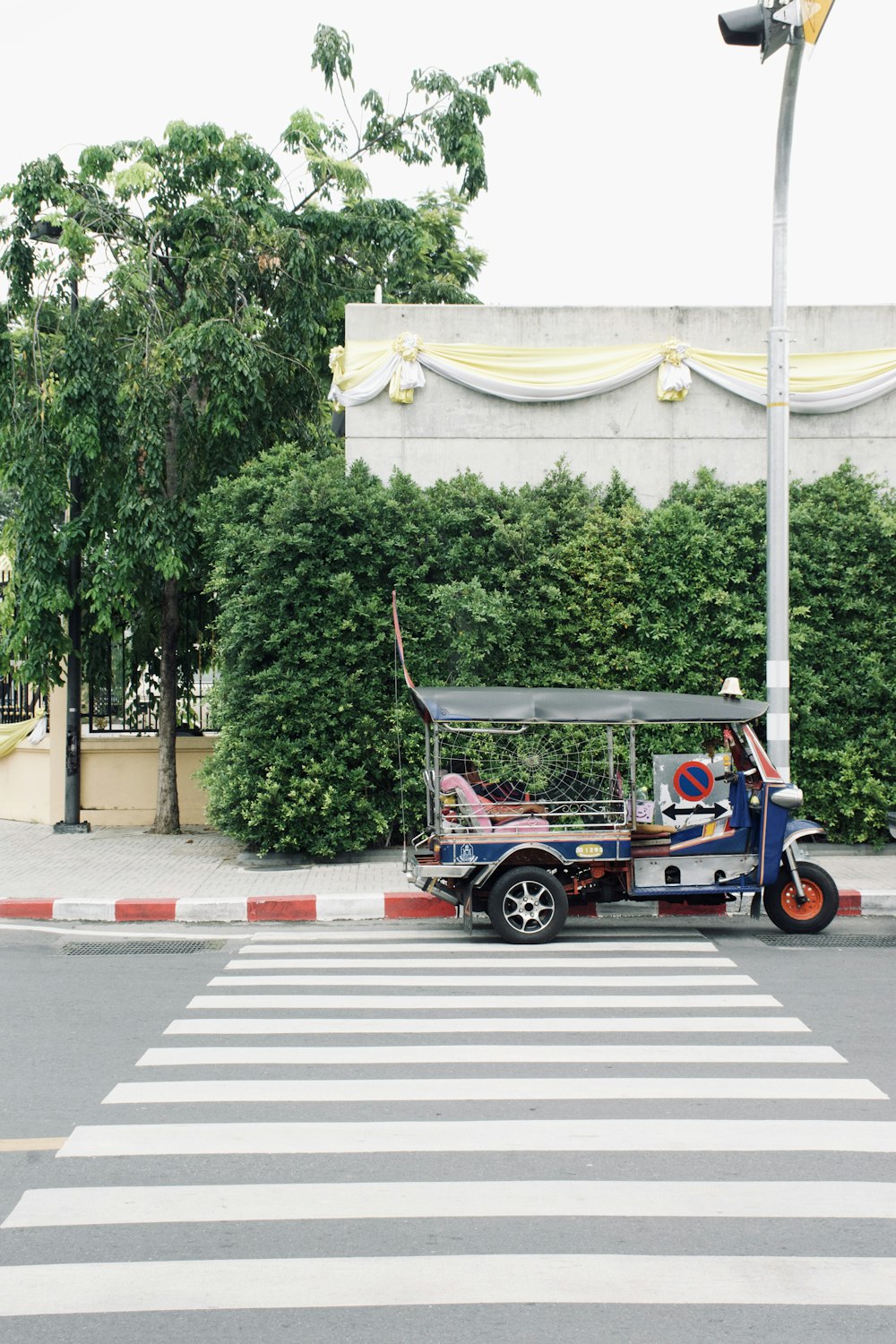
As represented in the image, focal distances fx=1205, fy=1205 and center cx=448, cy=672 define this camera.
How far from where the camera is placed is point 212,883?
12203 mm

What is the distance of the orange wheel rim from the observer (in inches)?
399

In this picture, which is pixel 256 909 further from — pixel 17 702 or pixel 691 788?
pixel 17 702

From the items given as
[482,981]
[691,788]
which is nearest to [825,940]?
[691,788]

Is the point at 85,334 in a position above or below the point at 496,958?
above

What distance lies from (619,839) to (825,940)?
77.8 inches

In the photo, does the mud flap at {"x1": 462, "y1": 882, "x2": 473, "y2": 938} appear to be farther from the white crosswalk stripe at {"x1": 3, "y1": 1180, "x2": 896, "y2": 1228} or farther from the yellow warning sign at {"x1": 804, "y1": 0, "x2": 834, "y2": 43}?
the yellow warning sign at {"x1": 804, "y1": 0, "x2": 834, "y2": 43}

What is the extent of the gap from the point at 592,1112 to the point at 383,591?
8.49 meters

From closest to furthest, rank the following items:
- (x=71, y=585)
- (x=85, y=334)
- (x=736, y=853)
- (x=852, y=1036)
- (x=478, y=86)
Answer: (x=852, y=1036) < (x=736, y=853) < (x=85, y=334) < (x=71, y=585) < (x=478, y=86)

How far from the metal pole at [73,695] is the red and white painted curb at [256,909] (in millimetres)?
4643

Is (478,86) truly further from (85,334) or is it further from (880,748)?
(880,748)

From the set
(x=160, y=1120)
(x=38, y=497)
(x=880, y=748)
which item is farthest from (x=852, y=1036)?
(x=38, y=497)

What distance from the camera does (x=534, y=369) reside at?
1434cm

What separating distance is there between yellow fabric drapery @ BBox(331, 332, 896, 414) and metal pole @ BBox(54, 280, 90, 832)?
12.4 ft

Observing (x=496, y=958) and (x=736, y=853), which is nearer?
(x=496, y=958)
